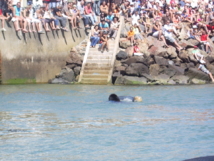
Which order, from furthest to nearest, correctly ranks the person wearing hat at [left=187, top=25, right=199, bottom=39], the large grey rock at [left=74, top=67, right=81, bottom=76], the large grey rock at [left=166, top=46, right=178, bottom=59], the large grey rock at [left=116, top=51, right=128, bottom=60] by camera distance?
1. the person wearing hat at [left=187, top=25, right=199, bottom=39]
2. the large grey rock at [left=166, top=46, right=178, bottom=59]
3. the large grey rock at [left=74, top=67, right=81, bottom=76]
4. the large grey rock at [left=116, top=51, right=128, bottom=60]

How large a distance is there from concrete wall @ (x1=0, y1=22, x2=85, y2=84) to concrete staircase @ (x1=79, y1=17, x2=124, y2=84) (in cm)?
126

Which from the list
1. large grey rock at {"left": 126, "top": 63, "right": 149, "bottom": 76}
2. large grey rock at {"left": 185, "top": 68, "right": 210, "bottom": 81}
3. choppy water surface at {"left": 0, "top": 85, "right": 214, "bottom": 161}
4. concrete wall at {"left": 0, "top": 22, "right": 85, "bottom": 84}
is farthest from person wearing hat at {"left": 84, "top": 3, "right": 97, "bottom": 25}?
choppy water surface at {"left": 0, "top": 85, "right": 214, "bottom": 161}

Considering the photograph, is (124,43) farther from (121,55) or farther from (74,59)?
(74,59)

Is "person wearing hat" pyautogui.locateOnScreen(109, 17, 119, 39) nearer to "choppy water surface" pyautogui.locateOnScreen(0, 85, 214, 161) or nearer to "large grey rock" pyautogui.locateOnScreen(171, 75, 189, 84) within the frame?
"large grey rock" pyautogui.locateOnScreen(171, 75, 189, 84)

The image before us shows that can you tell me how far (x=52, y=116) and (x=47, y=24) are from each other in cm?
1084

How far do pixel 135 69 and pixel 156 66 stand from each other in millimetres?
1295

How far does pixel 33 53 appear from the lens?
24.6 meters

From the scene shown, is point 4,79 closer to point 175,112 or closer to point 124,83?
point 124,83

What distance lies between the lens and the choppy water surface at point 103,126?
10.2 m

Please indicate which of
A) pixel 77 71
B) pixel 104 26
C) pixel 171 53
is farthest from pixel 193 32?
pixel 77 71

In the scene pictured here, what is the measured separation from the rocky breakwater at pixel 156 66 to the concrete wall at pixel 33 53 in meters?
2.83

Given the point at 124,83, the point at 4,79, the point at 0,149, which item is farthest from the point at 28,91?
the point at 0,149

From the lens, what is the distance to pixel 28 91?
829 inches

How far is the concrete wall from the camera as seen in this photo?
931 inches
